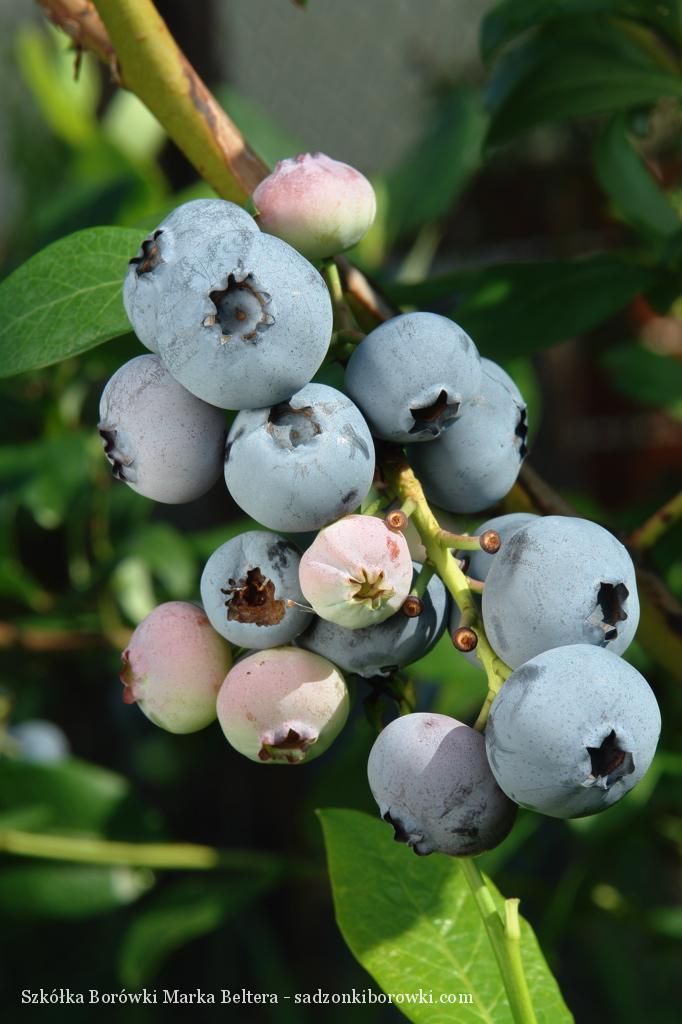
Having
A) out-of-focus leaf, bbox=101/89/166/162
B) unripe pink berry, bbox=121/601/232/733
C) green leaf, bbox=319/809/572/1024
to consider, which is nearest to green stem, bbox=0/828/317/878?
green leaf, bbox=319/809/572/1024

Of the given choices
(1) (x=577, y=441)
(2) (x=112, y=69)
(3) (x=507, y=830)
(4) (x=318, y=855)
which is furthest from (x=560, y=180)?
(3) (x=507, y=830)

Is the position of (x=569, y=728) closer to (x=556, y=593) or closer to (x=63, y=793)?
(x=556, y=593)

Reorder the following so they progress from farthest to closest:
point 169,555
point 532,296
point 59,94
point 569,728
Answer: point 59,94 < point 169,555 < point 532,296 < point 569,728

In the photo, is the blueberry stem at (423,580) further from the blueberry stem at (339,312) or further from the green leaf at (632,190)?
the green leaf at (632,190)

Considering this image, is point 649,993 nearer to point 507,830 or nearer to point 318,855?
point 318,855

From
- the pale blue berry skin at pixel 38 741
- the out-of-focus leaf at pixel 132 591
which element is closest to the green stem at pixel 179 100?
the out-of-focus leaf at pixel 132 591

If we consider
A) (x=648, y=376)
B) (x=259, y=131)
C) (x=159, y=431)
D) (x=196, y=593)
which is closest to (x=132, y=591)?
(x=196, y=593)
